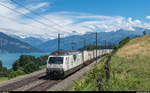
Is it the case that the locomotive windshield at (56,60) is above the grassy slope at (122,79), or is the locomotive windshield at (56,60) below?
above

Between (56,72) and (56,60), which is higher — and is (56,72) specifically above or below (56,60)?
below

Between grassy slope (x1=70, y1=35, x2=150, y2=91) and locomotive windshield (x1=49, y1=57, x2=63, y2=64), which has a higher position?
locomotive windshield (x1=49, y1=57, x2=63, y2=64)

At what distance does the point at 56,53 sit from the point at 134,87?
15.3m

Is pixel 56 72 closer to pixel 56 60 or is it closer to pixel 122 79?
pixel 56 60

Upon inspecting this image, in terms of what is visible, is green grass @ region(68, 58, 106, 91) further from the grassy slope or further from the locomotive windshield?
the locomotive windshield

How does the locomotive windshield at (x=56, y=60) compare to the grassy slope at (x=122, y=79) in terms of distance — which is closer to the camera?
the grassy slope at (x=122, y=79)

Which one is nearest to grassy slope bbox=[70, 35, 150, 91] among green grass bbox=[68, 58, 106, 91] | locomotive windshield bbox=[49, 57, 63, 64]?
green grass bbox=[68, 58, 106, 91]

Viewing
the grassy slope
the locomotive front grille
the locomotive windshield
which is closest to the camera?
the grassy slope

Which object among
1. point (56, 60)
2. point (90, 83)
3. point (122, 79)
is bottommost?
point (90, 83)

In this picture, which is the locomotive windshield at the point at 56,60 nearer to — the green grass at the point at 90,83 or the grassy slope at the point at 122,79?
the grassy slope at the point at 122,79

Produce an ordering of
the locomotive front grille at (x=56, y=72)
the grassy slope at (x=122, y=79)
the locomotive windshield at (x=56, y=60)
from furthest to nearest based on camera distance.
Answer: the locomotive windshield at (x=56, y=60)
the locomotive front grille at (x=56, y=72)
the grassy slope at (x=122, y=79)

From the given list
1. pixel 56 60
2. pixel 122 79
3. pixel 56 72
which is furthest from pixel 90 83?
pixel 56 60

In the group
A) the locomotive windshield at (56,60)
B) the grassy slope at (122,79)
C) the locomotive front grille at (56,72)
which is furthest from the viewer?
the locomotive windshield at (56,60)

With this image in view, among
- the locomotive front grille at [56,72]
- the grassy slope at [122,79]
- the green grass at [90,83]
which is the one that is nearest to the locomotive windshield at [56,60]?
the locomotive front grille at [56,72]
